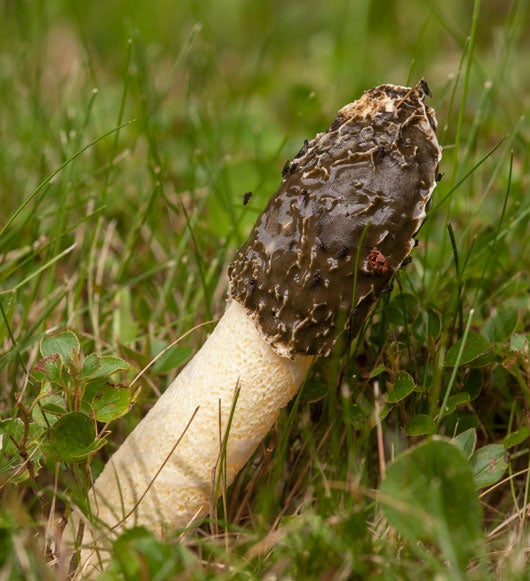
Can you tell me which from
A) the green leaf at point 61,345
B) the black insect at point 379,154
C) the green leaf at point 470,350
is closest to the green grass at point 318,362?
the green leaf at point 470,350

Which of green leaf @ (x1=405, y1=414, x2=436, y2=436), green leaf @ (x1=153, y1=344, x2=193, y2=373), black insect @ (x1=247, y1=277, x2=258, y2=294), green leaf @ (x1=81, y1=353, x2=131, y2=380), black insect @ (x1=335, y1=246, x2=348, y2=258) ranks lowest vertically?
green leaf @ (x1=405, y1=414, x2=436, y2=436)

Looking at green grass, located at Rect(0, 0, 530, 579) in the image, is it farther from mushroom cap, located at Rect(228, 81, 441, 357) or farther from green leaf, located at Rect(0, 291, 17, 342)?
mushroom cap, located at Rect(228, 81, 441, 357)

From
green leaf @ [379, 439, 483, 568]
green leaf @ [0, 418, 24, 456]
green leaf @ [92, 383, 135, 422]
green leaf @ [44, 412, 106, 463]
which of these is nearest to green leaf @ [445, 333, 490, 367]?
green leaf @ [379, 439, 483, 568]

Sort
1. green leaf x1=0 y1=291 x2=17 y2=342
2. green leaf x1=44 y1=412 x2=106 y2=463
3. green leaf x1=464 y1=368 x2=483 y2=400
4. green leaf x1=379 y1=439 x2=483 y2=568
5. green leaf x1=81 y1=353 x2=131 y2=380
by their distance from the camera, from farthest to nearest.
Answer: green leaf x1=464 y1=368 x2=483 y2=400 < green leaf x1=0 y1=291 x2=17 y2=342 < green leaf x1=81 y1=353 x2=131 y2=380 < green leaf x1=44 y1=412 x2=106 y2=463 < green leaf x1=379 y1=439 x2=483 y2=568

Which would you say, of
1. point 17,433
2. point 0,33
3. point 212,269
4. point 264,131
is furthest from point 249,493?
point 0,33

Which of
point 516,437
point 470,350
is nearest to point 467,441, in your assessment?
point 516,437

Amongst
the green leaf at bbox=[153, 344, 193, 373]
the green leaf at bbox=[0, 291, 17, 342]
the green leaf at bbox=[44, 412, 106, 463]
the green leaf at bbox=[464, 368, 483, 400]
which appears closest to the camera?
the green leaf at bbox=[44, 412, 106, 463]

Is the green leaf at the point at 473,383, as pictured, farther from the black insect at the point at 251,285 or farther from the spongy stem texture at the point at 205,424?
the black insect at the point at 251,285

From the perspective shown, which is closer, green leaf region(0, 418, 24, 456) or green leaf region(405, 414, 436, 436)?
green leaf region(0, 418, 24, 456)
